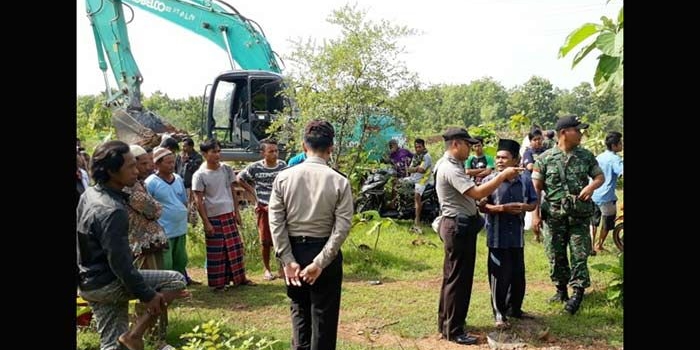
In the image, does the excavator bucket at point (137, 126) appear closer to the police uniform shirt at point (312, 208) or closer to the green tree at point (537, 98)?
the police uniform shirt at point (312, 208)

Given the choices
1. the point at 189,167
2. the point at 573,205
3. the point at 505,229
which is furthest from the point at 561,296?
the point at 189,167

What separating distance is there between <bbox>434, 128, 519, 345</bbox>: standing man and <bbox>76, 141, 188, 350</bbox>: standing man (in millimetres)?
2167

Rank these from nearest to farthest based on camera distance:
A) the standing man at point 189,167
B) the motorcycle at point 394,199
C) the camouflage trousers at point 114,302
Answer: the camouflage trousers at point 114,302
the standing man at point 189,167
the motorcycle at point 394,199

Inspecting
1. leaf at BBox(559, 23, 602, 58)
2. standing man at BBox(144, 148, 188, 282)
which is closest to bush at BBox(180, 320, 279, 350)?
standing man at BBox(144, 148, 188, 282)

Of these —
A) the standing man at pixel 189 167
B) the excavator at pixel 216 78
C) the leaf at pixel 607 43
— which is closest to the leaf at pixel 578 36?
the leaf at pixel 607 43

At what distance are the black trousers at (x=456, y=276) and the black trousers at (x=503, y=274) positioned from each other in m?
0.42

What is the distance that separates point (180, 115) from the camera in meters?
40.2

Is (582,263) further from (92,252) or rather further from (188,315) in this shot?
(92,252)

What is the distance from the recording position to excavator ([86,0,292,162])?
1095 cm

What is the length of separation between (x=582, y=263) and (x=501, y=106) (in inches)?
1910

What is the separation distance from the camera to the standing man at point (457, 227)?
4.54 m

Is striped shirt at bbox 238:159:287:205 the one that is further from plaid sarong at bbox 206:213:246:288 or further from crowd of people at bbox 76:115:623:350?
plaid sarong at bbox 206:213:246:288

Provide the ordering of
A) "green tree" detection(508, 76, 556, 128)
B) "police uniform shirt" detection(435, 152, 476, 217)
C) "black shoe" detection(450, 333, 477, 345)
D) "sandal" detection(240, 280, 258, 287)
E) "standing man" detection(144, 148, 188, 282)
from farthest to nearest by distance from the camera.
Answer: "green tree" detection(508, 76, 556, 128), "sandal" detection(240, 280, 258, 287), "standing man" detection(144, 148, 188, 282), "black shoe" detection(450, 333, 477, 345), "police uniform shirt" detection(435, 152, 476, 217)
